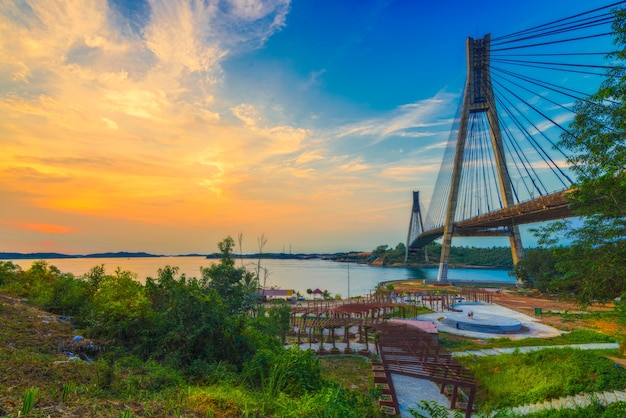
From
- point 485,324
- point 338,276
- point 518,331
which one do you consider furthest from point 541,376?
point 338,276

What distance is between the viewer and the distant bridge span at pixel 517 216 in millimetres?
23956

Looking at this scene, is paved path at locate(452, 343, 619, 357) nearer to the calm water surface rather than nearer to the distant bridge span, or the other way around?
the distant bridge span

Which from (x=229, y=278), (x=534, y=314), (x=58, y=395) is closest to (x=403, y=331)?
(x=229, y=278)

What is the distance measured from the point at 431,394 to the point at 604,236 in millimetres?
6101

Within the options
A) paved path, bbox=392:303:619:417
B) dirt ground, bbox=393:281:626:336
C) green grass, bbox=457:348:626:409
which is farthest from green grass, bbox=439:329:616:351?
green grass, bbox=457:348:626:409

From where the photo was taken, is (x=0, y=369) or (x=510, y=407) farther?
(x=510, y=407)

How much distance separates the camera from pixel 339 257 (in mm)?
185375

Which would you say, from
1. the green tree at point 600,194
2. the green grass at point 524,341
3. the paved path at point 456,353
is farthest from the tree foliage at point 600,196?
the green grass at point 524,341

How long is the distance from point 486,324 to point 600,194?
11.3m

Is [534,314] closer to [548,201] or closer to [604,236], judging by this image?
[548,201]

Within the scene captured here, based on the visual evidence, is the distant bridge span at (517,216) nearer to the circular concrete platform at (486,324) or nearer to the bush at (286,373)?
the circular concrete platform at (486,324)

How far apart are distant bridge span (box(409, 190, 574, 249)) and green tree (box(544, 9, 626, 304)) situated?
12007 millimetres

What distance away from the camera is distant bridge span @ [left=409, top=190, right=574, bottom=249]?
78.6 ft

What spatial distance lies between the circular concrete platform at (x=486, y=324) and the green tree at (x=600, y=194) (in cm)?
915
